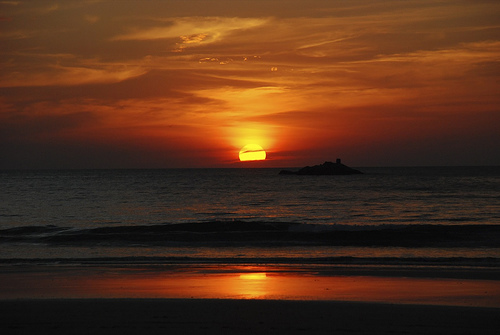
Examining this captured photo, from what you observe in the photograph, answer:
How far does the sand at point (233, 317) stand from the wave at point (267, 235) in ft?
44.3

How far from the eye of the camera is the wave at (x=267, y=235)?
25141 millimetres

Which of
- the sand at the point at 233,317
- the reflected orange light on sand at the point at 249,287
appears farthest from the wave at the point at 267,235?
the sand at the point at 233,317

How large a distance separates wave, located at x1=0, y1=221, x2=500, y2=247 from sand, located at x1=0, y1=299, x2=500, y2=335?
13512 millimetres

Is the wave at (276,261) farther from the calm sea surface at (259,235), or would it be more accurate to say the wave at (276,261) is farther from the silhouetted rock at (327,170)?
the silhouetted rock at (327,170)

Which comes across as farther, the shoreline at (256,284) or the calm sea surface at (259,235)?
the calm sea surface at (259,235)

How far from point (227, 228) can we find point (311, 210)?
1327 centimetres

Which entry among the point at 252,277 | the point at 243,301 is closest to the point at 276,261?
the point at 252,277

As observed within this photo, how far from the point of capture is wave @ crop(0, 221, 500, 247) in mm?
25141

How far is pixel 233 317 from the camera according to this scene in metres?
9.95

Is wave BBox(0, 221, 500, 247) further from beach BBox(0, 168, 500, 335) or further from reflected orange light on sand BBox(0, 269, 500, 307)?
reflected orange light on sand BBox(0, 269, 500, 307)

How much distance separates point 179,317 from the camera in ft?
32.6

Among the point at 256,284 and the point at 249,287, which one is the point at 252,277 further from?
the point at 249,287

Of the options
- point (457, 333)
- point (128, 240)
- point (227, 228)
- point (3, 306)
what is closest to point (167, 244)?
point (128, 240)

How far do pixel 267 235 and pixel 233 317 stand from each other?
17.8m
